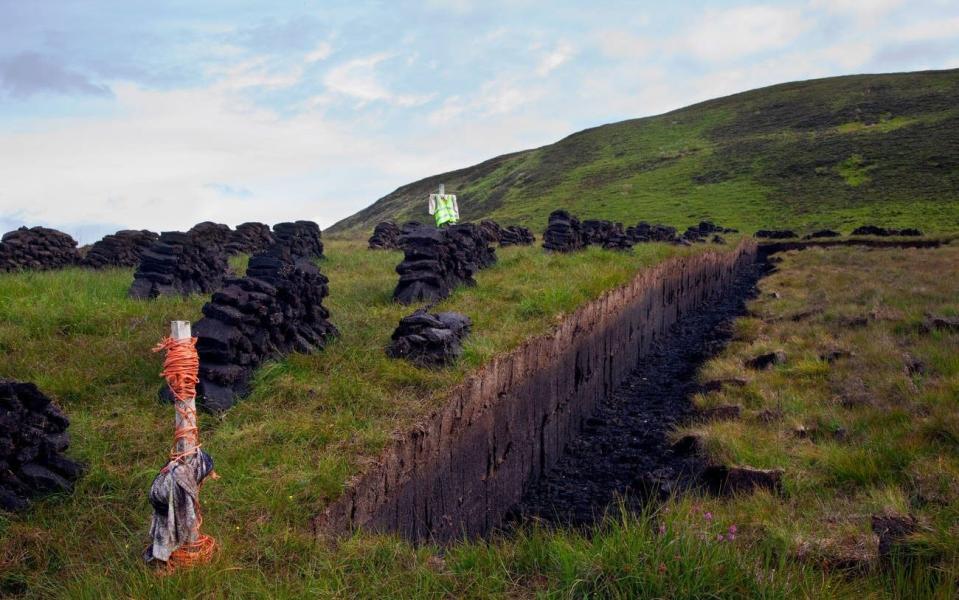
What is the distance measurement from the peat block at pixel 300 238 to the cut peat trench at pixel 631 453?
9225 millimetres

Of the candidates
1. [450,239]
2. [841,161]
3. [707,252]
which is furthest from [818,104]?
[450,239]

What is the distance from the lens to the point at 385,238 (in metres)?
25.3

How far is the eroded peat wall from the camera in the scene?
5.72 meters

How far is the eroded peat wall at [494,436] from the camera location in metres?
5.72

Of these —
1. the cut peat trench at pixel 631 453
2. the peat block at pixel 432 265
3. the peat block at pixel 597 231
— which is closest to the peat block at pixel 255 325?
the peat block at pixel 432 265

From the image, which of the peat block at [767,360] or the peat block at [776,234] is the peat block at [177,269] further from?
the peat block at [776,234]

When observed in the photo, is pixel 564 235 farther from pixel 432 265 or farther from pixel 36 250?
pixel 36 250

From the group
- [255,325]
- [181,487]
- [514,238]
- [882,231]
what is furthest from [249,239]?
[882,231]

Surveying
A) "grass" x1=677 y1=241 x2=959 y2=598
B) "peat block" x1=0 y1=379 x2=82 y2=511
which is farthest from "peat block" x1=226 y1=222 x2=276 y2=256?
"peat block" x1=0 y1=379 x2=82 y2=511

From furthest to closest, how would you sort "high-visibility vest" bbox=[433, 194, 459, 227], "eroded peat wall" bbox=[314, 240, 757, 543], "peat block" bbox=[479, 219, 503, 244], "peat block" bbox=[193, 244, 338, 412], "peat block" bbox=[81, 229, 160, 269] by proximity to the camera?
"peat block" bbox=[479, 219, 503, 244], "high-visibility vest" bbox=[433, 194, 459, 227], "peat block" bbox=[81, 229, 160, 269], "peat block" bbox=[193, 244, 338, 412], "eroded peat wall" bbox=[314, 240, 757, 543]

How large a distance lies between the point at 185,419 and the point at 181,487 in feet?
1.27

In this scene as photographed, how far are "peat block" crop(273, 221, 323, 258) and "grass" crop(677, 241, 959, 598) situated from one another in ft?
35.8

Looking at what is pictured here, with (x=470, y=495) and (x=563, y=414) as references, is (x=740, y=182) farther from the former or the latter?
(x=470, y=495)

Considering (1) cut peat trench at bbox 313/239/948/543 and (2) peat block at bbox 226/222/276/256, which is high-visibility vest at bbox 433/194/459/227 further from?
(1) cut peat trench at bbox 313/239/948/543
